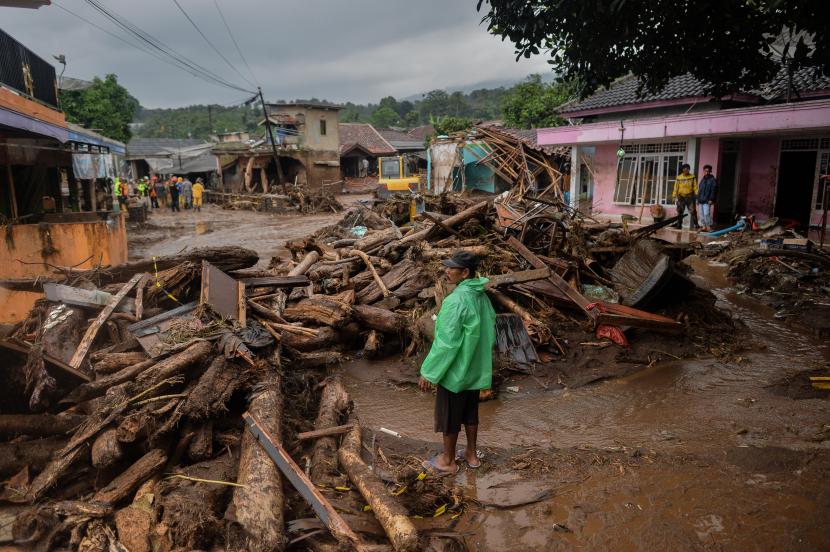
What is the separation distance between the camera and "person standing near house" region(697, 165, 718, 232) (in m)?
14.6

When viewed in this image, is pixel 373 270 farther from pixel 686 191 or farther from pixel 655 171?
pixel 655 171

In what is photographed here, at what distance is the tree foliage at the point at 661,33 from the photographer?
579cm

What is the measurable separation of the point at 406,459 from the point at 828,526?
10.0 feet

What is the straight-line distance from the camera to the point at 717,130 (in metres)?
15.4

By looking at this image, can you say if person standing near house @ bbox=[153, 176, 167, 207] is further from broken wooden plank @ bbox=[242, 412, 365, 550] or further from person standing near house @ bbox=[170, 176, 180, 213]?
broken wooden plank @ bbox=[242, 412, 365, 550]

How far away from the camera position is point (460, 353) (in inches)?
167

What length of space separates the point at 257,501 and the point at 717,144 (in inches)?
686

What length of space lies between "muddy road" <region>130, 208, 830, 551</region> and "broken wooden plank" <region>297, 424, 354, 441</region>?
41cm

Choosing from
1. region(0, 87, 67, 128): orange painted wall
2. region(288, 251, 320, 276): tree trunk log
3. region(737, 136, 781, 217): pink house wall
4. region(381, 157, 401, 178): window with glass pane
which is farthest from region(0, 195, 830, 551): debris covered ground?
region(381, 157, 401, 178): window with glass pane

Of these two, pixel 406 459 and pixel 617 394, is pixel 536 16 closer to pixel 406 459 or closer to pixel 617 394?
pixel 617 394

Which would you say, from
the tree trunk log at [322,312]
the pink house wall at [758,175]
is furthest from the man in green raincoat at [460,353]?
the pink house wall at [758,175]

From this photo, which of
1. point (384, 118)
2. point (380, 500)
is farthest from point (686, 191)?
point (384, 118)

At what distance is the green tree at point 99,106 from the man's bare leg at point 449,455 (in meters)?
36.5

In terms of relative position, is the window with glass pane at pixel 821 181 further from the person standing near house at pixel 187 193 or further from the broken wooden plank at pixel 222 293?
the person standing near house at pixel 187 193
